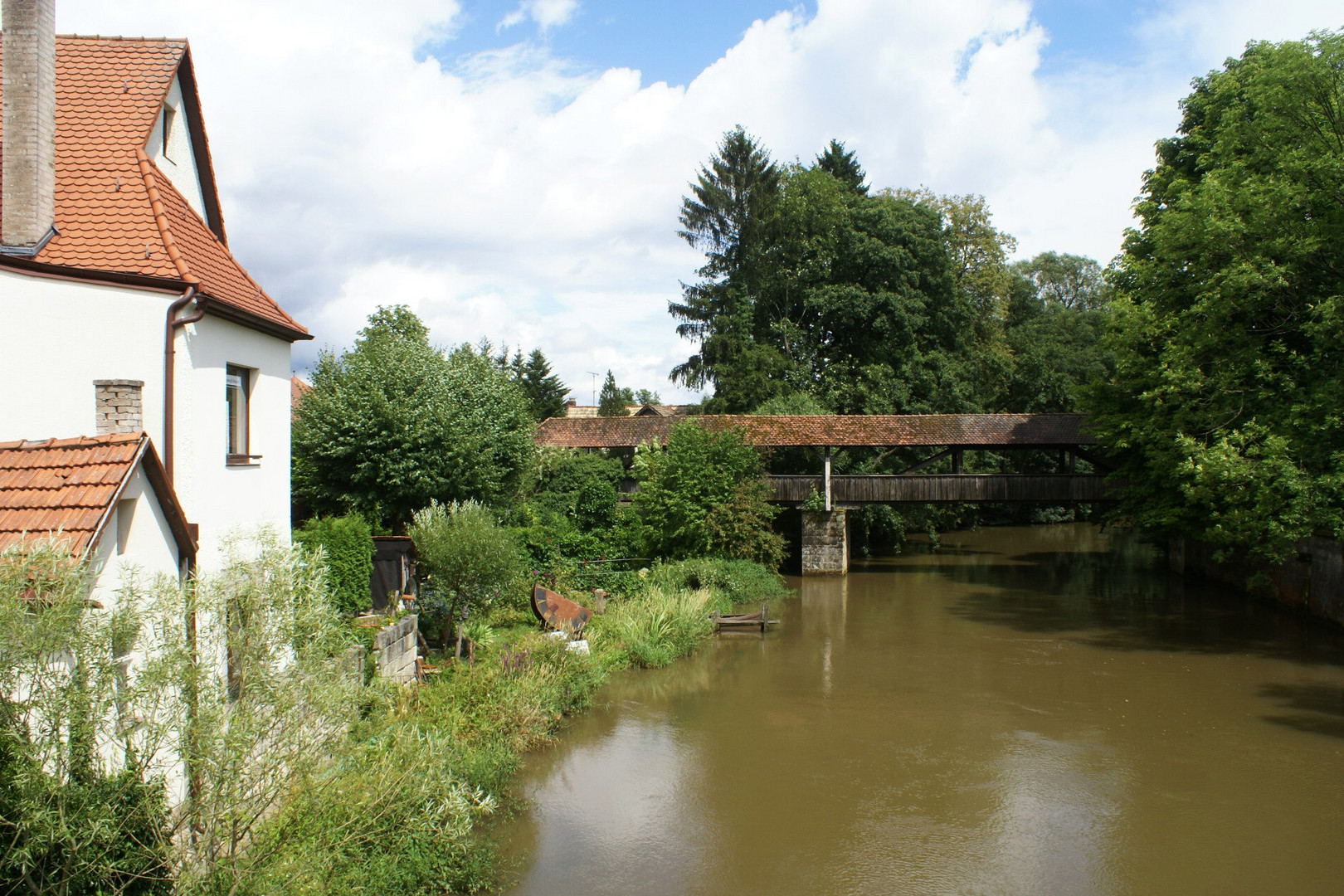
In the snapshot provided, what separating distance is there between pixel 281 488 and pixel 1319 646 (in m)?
18.2

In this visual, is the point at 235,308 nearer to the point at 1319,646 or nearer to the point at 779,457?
the point at 1319,646

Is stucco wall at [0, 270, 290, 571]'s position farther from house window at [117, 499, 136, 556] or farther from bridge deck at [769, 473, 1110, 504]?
bridge deck at [769, 473, 1110, 504]

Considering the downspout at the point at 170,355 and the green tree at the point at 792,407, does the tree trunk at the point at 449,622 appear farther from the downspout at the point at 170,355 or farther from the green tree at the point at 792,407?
the green tree at the point at 792,407

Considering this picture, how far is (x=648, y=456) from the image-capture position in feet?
82.6

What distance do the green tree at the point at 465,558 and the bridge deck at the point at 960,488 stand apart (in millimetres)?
13414

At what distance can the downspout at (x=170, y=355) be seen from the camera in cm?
731

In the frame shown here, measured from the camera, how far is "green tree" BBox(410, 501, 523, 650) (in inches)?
523

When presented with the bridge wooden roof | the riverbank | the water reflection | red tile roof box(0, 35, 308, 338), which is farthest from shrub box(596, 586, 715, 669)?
red tile roof box(0, 35, 308, 338)

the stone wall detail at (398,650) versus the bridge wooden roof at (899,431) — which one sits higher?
the bridge wooden roof at (899,431)

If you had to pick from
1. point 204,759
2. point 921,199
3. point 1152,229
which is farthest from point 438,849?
point 921,199

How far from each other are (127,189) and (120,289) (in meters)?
1.39

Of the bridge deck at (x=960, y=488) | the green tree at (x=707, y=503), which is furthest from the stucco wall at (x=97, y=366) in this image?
the bridge deck at (x=960, y=488)

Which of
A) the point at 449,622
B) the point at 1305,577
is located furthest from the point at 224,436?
the point at 1305,577

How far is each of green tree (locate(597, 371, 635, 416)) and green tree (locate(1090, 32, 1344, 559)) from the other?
1217 inches
